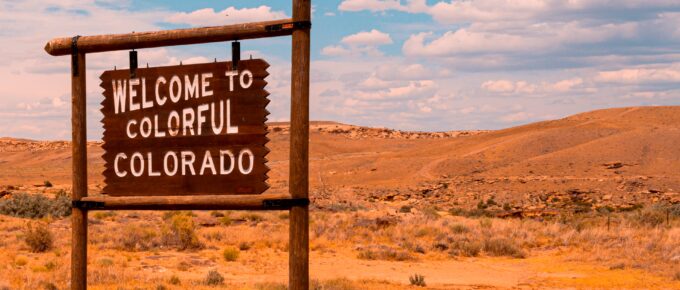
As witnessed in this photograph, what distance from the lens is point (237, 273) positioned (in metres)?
19.2

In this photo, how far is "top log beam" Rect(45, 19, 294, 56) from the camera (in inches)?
286

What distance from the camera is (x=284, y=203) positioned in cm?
712

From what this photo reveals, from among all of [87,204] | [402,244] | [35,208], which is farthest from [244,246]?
[87,204]

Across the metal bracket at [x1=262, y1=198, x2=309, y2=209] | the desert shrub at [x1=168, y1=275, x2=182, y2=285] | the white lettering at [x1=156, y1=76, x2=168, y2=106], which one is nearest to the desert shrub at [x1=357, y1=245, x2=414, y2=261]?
the desert shrub at [x1=168, y1=275, x2=182, y2=285]

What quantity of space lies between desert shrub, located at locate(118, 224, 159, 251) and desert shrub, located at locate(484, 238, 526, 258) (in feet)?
32.8

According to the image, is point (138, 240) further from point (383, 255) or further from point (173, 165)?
point (173, 165)

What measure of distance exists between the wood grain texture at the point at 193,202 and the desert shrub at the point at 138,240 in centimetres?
1557

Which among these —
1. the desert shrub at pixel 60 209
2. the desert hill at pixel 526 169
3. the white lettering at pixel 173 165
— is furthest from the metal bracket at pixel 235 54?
the desert hill at pixel 526 169

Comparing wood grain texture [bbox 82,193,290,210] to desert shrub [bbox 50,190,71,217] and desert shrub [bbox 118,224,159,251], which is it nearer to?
Answer: desert shrub [bbox 118,224,159,251]

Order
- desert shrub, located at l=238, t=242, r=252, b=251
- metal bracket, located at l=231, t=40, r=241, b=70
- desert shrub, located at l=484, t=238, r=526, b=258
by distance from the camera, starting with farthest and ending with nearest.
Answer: desert shrub, located at l=238, t=242, r=252, b=251 → desert shrub, located at l=484, t=238, r=526, b=258 → metal bracket, located at l=231, t=40, r=241, b=70

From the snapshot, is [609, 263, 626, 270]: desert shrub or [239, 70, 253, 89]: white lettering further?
[609, 263, 626, 270]: desert shrub

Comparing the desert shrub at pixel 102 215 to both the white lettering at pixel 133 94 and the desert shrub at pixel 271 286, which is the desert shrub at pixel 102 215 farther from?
the white lettering at pixel 133 94

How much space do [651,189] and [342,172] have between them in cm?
3317

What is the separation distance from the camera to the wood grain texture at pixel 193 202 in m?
7.24
